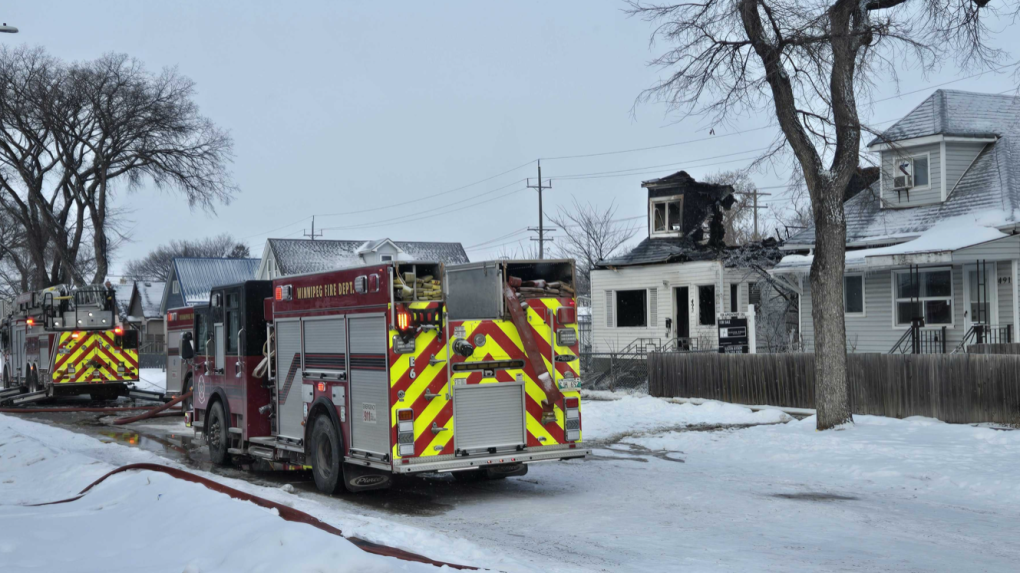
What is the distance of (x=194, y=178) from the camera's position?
134 ft

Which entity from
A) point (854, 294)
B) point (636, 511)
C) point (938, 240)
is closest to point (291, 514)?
point (636, 511)

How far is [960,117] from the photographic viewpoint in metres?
26.7

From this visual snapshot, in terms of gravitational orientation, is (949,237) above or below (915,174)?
below

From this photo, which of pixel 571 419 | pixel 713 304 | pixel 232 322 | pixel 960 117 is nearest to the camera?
pixel 571 419

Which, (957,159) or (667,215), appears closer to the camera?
(957,159)

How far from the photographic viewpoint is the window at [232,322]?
13.4 metres

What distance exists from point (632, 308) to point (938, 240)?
46.6 ft

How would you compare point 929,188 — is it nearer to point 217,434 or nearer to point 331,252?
point 217,434

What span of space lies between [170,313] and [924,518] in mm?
17604

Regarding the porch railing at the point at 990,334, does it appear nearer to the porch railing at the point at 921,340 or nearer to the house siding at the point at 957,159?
the porch railing at the point at 921,340

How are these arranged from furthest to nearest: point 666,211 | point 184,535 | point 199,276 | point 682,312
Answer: point 199,276
point 666,211
point 682,312
point 184,535

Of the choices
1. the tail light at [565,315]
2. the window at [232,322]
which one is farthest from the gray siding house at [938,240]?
the window at [232,322]

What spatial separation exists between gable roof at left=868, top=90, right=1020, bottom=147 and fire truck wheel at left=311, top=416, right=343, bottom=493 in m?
18.9

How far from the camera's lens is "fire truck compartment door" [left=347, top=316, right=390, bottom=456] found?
33.4 ft
